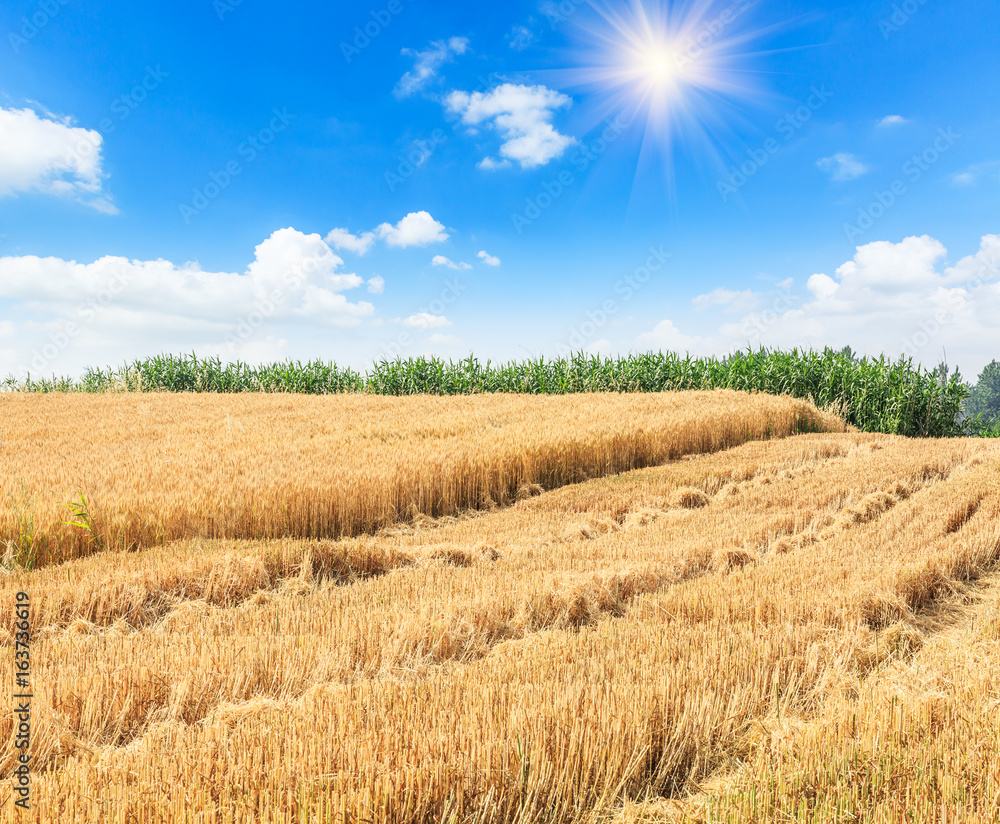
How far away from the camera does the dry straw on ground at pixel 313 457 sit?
24.5 ft

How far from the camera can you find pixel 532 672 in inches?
148

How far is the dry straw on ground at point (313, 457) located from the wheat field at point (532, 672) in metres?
0.36

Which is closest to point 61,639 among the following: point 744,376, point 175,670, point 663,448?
point 175,670

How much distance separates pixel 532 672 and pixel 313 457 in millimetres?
7650

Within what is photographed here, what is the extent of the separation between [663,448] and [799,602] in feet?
28.7

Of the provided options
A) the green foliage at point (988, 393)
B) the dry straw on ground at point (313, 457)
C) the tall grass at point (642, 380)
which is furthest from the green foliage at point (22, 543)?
the green foliage at point (988, 393)

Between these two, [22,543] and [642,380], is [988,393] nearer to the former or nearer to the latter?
[642,380]

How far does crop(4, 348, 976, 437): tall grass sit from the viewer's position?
21422 millimetres

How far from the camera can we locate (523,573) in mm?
6035

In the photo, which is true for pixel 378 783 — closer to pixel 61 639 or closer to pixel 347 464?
pixel 61 639

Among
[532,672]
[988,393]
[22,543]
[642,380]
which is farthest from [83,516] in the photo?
[988,393]

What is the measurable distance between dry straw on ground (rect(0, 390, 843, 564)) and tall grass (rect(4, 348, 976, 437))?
3982 millimetres

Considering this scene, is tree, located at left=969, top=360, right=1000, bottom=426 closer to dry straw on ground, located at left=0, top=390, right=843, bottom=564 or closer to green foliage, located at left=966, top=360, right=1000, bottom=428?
green foliage, located at left=966, top=360, right=1000, bottom=428

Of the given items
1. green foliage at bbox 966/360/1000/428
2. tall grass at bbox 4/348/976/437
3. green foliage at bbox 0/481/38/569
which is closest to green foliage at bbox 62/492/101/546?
green foliage at bbox 0/481/38/569
